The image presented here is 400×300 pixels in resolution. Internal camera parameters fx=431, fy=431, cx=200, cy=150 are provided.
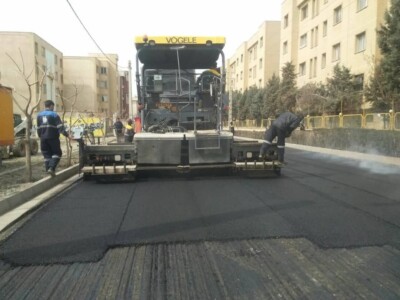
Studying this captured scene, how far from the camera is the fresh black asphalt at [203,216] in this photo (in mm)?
5227

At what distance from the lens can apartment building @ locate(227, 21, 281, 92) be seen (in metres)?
60.8

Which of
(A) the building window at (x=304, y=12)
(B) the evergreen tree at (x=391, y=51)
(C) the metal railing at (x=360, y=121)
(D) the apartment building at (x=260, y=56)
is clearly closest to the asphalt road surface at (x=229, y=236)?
(C) the metal railing at (x=360, y=121)

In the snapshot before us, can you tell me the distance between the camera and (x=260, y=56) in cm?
6397

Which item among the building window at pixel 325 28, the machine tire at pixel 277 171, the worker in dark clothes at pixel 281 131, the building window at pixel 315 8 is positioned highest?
the building window at pixel 315 8

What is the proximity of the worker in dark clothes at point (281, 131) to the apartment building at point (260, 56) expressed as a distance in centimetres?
4415

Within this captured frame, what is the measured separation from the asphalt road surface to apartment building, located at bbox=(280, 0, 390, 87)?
802 inches

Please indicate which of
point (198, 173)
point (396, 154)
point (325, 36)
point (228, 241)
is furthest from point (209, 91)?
point (325, 36)

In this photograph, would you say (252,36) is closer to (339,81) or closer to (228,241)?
(339,81)

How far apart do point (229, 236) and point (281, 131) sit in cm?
568

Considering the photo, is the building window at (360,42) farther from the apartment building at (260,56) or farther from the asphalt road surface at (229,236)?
the asphalt road surface at (229,236)

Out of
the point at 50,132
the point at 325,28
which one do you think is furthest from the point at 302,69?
the point at 50,132

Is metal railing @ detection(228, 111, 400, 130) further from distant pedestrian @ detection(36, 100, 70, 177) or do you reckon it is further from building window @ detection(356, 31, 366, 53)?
distant pedestrian @ detection(36, 100, 70, 177)

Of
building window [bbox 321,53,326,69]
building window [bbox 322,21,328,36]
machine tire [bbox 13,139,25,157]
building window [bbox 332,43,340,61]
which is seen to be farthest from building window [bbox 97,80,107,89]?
machine tire [bbox 13,139,25,157]

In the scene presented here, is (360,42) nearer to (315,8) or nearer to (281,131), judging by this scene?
(315,8)
